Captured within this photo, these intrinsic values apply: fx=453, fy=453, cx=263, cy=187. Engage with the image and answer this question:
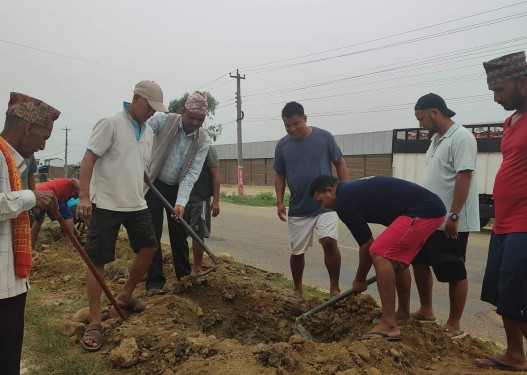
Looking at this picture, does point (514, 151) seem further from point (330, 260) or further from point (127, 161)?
point (127, 161)

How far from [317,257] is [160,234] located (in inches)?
141

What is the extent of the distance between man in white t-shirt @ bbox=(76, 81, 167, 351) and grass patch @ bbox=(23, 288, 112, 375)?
19cm

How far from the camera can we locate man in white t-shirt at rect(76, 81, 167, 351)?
11.6ft

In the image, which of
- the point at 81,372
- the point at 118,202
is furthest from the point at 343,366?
the point at 118,202

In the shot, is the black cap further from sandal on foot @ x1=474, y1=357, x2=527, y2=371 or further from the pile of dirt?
sandal on foot @ x1=474, y1=357, x2=527, y2=371

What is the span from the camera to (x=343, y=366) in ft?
9.10

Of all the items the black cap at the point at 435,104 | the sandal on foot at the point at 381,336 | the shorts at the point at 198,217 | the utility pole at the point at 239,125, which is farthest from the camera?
the utility pole at the point at 239,125

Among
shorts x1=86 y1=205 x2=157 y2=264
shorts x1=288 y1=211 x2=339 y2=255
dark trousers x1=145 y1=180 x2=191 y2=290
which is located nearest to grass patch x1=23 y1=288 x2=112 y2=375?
shorts x1=86 y1=205 x2=157 y2=264

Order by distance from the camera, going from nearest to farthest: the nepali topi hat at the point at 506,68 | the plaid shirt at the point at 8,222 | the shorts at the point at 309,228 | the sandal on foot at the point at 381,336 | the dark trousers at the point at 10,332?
the plaid shirt at the point at 8,222 → the dark trousers at the point at 10,332 → the nepali topi hat at the point at 506,68 → the sandal on foot at the point at 381,336 → the shorts at the point at 309,228

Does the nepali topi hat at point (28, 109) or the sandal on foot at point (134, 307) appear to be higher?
the nepali topi hat at point (28, 109)

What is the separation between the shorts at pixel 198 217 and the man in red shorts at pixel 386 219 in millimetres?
1950

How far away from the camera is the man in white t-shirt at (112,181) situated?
3.54 m

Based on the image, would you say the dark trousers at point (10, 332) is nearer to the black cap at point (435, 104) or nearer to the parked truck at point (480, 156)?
the black cap at point (435, 104)

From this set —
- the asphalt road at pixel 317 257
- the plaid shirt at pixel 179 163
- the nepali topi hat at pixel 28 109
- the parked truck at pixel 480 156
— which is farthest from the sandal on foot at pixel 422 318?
the parked truck at pixel 480 156
